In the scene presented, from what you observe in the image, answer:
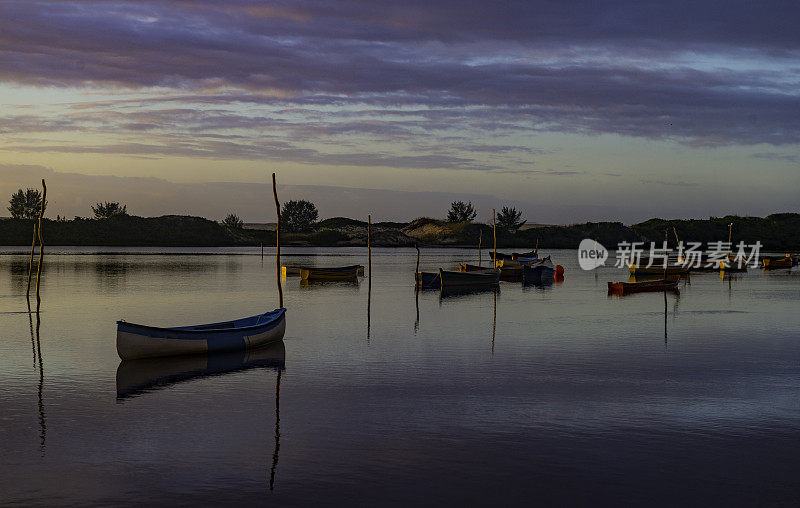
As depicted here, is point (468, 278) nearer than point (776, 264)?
Yes

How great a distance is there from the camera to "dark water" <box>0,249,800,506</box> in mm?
13242

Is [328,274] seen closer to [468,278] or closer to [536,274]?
[468,278]

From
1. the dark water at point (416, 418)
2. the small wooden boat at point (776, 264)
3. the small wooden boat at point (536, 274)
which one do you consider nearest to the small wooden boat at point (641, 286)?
the small wooden boat at point (536, 274)

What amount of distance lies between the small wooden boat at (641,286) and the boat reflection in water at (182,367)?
37691 mm

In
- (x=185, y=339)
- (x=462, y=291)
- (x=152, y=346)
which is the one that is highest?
(x=185, y=339)

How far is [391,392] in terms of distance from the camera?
2130 cm

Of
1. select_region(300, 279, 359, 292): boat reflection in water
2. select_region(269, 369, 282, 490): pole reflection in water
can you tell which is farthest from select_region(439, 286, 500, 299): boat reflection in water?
select_region(269, 369, 282, 490): pole reflection in water

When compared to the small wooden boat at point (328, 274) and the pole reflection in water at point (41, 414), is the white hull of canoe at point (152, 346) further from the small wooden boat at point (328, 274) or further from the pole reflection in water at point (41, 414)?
the small wooden boat at point (328, 274)

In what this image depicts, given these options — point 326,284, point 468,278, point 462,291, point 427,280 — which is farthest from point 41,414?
point 326,284

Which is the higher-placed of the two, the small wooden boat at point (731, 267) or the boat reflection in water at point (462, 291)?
the small wooden boat at point (731, 267)

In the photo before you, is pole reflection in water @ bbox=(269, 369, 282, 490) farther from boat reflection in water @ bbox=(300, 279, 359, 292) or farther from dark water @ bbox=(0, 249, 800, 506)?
boat reflection in water @ bbox=(300, 279, 359, 292)

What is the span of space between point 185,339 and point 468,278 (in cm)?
4333

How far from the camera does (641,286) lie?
2470 inches

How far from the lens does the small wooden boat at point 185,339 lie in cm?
2536
